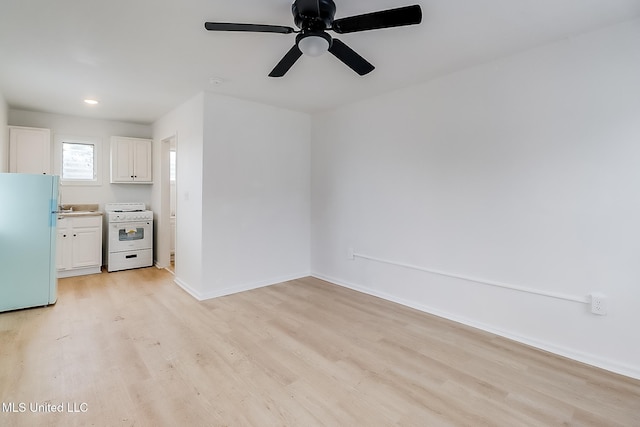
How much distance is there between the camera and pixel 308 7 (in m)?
1.69

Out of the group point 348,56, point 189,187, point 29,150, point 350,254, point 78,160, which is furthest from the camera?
point 78,160

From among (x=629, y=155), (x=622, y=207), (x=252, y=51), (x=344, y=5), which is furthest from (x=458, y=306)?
(x=252, y=51)

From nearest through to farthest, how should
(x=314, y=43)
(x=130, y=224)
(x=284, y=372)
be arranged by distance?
(x=314, y=43) → (x=284, y=372) → (x=130, y=224)

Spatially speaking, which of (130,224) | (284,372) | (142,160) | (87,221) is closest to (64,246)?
(87,221)

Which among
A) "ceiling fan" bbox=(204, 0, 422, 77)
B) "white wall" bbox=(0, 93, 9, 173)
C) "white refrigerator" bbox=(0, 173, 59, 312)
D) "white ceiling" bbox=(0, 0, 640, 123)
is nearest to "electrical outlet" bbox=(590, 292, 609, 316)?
"white ceiling" bbox=(0, 0, 640, 123)

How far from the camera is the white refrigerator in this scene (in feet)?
10.4

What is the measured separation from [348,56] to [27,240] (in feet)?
12.4

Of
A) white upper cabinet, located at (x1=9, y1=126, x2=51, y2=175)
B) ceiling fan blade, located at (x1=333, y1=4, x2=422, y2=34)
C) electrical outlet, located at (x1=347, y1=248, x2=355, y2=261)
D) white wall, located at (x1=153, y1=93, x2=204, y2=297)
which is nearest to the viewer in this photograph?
ceiling fan blade, located at (x1=333, y1=4, x2=422, y2=34)

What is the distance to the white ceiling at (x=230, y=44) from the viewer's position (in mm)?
2023

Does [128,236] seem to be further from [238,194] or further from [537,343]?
[537,343]

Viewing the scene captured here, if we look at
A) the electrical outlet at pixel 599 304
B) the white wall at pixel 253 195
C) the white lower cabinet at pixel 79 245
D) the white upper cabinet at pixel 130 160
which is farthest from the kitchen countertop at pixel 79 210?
the electrical outlet at pixel 599 304

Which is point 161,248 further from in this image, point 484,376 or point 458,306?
point 484,376

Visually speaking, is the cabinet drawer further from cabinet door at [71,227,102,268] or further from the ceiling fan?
the ceiling fan

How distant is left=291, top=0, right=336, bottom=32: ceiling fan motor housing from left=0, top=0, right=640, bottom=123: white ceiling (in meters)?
0.25
